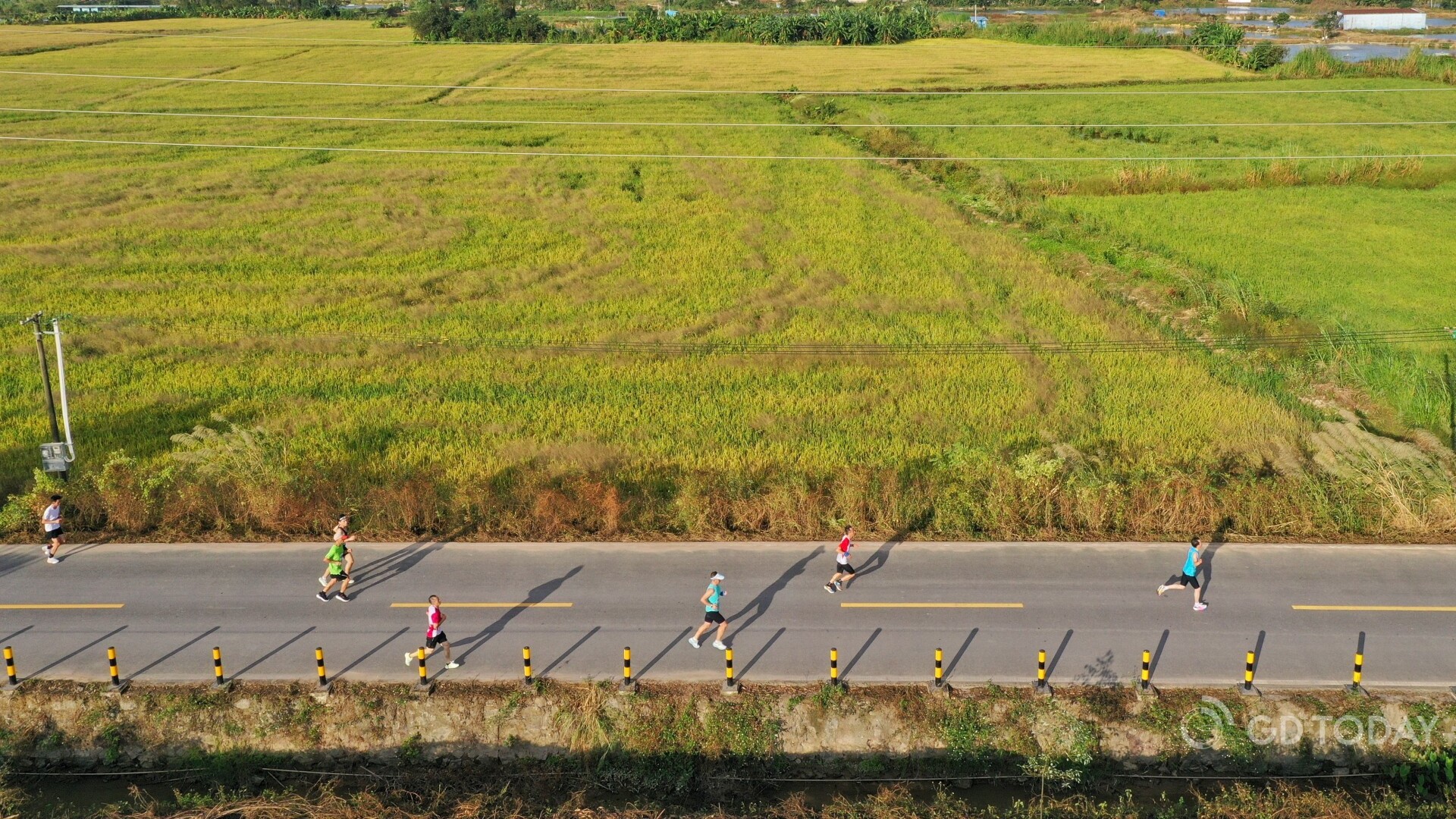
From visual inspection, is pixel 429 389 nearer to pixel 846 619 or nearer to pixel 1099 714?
pixel 846 619

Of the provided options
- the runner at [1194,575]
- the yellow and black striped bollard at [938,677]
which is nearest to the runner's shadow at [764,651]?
the yellow and black striped bollard at [938,677]

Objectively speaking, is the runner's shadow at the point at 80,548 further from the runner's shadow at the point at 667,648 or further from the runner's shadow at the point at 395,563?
the runner's shadow at the point at 667,648

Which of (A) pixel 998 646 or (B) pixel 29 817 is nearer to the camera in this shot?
(B) pixel 29 817

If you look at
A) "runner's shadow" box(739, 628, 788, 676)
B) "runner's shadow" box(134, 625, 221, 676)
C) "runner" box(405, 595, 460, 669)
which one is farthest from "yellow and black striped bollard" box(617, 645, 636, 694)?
"runner's shadow" box(134, 625, 221, 676)

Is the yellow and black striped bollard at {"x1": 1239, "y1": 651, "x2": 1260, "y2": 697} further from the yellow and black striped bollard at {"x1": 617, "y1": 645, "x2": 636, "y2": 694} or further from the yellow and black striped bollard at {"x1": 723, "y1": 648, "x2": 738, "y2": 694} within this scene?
the yellow and black striped bollard at {"x1": 617, "y1": 645, "x2": 636, "y2": 694}

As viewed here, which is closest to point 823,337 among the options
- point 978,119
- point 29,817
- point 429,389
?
point 429,389

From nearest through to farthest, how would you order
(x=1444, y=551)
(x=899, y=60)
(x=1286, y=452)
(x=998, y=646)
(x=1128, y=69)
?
1. (x=998, y=646)
2. (x=1444, y=551)
3. (x=1286, y=452)
4. (x=1128, y=69)
5. (x=899, y=60)

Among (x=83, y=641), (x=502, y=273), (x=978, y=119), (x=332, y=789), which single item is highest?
(x=978, y=119)
